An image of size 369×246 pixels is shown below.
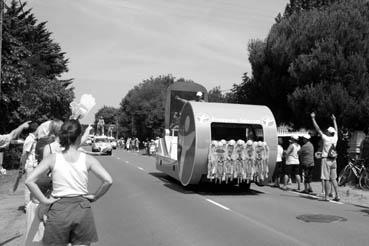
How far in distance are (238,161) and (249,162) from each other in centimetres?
32

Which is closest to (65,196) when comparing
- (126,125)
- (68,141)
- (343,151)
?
(68,141)

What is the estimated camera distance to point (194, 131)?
1441cm

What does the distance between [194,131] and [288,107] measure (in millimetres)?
11732

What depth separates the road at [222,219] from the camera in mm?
8352

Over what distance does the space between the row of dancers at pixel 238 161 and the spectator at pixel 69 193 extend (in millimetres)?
9667

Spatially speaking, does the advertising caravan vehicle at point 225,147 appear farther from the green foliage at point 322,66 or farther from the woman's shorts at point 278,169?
the green foliage at point 322,66

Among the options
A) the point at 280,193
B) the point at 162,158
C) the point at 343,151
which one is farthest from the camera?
the point at 343,151

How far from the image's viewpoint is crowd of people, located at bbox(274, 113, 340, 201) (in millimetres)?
13812

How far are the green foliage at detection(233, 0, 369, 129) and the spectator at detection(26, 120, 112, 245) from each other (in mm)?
17098

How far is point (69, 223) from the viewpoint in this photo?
4461 millimetres

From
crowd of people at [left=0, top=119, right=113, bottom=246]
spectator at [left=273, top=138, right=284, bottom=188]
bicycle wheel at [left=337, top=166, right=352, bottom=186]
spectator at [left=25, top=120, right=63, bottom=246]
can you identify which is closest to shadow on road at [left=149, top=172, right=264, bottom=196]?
spectator at [left=273, top=138, right=284, bottom=188]

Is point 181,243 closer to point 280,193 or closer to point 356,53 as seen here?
point 280,193

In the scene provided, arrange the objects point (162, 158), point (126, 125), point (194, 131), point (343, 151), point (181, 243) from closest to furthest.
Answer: point (181, 243) → point (194, 131) → point (162, 158) → point (343, 151) → point (126, 125)

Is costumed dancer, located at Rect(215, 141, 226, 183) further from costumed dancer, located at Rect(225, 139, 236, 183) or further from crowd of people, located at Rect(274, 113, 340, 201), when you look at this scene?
crowd of people, located at Rect(274, 113, 340, 201)
